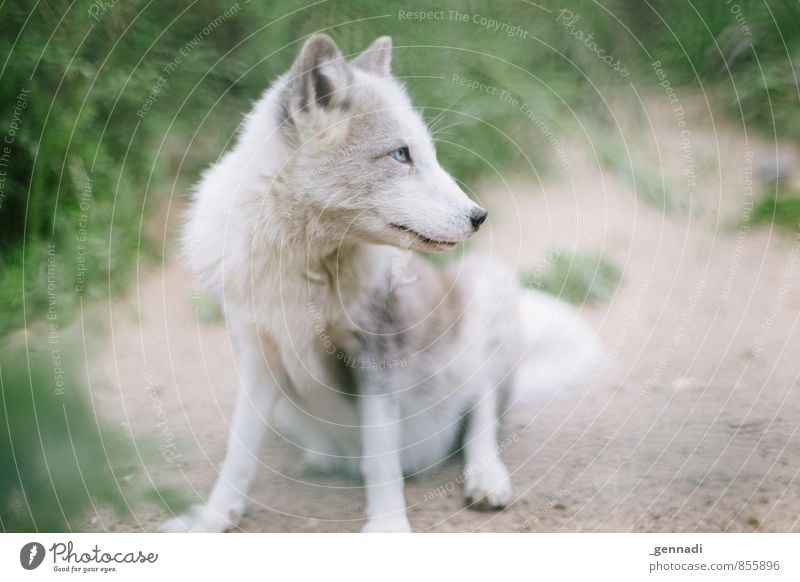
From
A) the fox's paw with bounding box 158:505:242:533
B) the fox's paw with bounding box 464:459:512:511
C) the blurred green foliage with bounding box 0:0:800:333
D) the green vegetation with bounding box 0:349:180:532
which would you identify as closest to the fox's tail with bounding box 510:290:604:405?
the fox's paw with bounding box 464:459:512:511

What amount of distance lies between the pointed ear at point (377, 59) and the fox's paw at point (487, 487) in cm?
82

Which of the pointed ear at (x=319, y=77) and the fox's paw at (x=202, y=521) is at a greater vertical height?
the pointed ear at (x=319, y=77)

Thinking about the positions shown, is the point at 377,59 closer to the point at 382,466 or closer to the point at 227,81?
the point at 227,81

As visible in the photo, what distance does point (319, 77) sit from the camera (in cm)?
145

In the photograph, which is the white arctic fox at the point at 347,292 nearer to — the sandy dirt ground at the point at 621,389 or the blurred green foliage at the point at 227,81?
the sandy dirt ground at the point at 621,389

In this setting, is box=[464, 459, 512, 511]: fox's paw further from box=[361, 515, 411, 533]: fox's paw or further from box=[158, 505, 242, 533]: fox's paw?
box=[158, 505, 242, 533]: fox's paw

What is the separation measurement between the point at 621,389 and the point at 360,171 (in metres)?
0.81

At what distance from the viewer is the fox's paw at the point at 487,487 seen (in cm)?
163

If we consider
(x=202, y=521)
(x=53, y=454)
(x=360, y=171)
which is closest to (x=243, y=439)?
→ (x=202, y=521)

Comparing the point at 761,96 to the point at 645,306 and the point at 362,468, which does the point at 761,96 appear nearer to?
the point at 645,306

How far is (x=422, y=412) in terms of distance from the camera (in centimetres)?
175

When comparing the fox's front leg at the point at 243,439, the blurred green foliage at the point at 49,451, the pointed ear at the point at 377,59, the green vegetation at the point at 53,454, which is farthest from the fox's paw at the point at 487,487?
the pointed ear at the point at 377,59

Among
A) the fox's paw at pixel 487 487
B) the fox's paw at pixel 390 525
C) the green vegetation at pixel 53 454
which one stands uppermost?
the green vegetation at pixel 53 454

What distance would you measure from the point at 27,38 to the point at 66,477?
3.05ft
